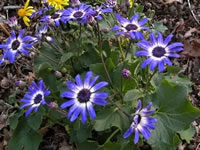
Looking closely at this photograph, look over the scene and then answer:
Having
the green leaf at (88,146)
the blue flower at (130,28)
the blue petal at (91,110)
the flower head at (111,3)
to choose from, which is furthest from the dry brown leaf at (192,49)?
the blue petal at (91,110)

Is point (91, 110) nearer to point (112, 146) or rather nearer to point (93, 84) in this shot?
point (93, 84)

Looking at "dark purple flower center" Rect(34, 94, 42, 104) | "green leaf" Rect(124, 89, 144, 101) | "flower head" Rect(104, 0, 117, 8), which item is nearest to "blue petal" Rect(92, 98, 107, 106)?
"green leaf" Rect(124, 89, 144, 101)

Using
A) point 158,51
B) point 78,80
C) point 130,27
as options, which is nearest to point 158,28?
point 130,27

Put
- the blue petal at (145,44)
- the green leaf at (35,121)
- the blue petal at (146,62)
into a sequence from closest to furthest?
1. the blue petal at (146,62)
2. the blue petal at (145,44)
3. the green leaf at (35,121)

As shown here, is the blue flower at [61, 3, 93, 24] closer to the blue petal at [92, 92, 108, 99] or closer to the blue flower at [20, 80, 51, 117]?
the blue flower at [20, 80, 51, 117]

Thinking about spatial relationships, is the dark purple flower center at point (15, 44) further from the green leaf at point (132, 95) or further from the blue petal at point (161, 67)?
the blue petal at point (161, 67)

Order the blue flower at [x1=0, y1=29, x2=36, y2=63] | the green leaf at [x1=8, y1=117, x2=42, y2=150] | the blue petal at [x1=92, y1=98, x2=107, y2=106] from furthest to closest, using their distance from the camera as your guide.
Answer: the green leaf at [x1=8, y1=117, x2=42, y2=150]
the blue flower at [x1=0, y1=29, x2=36, y2=63]
the blue petal at [x1=92, y1=98, x2=107, y2=106]

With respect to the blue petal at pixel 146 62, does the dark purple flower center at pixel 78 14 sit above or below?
above
